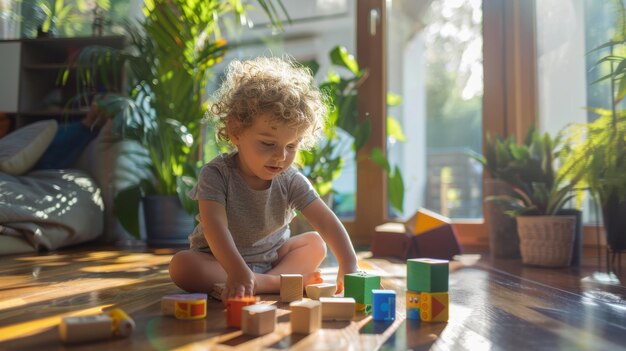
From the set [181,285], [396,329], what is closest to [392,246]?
[181,285]

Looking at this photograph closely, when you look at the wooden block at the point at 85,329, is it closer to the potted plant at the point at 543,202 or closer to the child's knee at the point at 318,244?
the child's knee at the point at 318,244

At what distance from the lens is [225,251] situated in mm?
1174

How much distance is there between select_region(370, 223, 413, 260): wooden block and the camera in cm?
236

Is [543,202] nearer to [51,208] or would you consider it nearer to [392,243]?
[392,243]

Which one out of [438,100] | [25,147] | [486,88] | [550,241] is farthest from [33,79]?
[550,241]

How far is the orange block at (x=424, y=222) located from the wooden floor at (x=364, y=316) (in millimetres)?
504

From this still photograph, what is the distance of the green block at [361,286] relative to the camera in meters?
1.10

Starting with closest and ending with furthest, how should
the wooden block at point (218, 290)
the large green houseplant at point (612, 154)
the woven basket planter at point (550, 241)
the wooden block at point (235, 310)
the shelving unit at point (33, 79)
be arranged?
the wooden block at point (235, 310) < the wooden block at point (218, 290) < the large green houseplant at point (612, 154) < the woven basket planter at point (550, 241) < the shelving unit at point (33, 79)

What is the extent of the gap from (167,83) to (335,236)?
1.71m

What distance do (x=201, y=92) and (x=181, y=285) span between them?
5.65 feet

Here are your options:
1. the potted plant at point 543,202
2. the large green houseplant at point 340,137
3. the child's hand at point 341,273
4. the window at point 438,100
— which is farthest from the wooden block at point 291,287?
the window at point 438,100

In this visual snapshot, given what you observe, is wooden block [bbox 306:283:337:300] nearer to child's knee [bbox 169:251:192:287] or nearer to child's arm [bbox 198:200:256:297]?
child's arm [bbox 198:200:256:297]

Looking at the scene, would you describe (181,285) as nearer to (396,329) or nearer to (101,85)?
(396,329)

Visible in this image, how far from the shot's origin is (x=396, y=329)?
3.14ft
